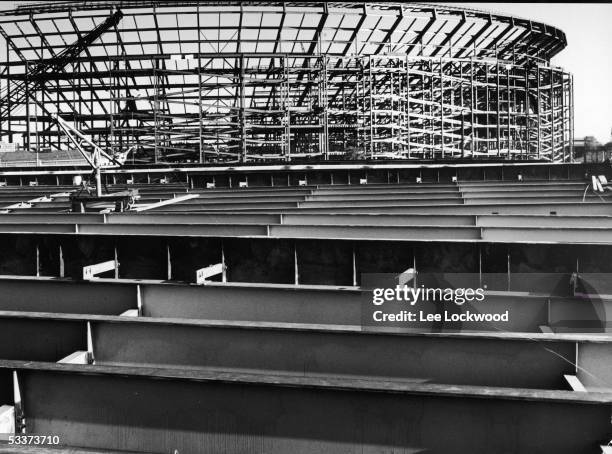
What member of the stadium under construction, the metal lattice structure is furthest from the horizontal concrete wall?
the metal lattice structure

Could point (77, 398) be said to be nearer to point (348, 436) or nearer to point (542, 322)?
point (348, 436)

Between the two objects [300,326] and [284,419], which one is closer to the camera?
[284,419]

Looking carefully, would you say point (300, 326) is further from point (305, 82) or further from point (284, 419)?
point (305, 82)

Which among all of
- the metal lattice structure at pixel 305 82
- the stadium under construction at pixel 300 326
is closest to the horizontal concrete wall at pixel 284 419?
the stadium under construction at pixel 300 326

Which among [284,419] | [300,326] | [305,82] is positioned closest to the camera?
[284,419]

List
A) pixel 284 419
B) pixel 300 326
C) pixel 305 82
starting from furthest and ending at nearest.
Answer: pixel 305 82
pixel 300 326
pixel 284 419

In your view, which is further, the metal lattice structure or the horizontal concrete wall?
the metal lattice structure

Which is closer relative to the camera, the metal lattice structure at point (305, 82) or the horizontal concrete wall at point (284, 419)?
the horizontal concrete wall at point (284, 419)

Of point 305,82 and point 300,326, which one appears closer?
point 300,326

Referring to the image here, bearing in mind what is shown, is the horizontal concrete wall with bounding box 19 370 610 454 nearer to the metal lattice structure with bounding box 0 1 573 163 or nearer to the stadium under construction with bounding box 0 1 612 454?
the stadium under construction with bounding box 0 1 612 454

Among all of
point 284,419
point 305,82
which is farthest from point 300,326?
point 305,82

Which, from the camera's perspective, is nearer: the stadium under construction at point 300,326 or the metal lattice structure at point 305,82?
the stadium under construction at point 300,326

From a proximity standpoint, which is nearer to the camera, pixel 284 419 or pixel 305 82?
pixel 284 419

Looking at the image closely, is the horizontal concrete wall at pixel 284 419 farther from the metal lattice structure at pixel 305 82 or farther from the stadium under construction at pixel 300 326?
the metal lattice structure at pixel 305 82
